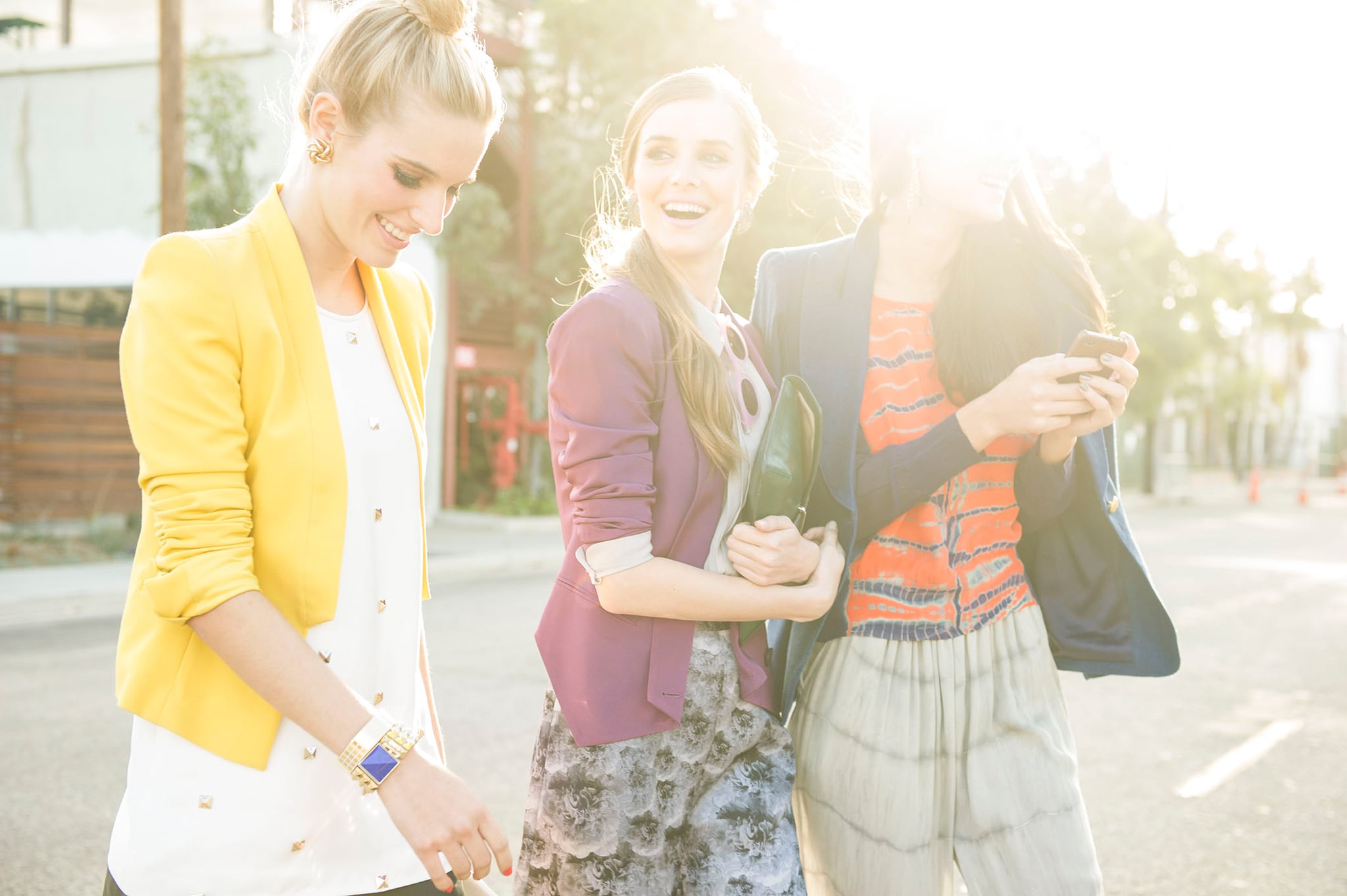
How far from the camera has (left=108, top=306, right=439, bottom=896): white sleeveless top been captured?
1.51m

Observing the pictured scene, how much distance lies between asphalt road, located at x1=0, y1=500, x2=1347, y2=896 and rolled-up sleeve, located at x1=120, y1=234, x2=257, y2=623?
311 centimetres

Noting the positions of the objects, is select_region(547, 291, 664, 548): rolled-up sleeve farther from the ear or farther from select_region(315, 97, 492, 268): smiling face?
the ear

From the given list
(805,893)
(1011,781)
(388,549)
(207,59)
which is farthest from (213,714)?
(207,59)

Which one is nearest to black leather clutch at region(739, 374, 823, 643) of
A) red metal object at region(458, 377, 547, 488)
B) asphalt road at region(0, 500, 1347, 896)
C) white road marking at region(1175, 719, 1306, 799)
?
asphalt road at region(0, 500, 1347, 896)

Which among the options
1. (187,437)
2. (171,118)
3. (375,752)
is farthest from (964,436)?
(171,118)

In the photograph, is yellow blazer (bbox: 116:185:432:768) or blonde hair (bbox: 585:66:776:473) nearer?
yellow blazer (bbox: 116:185:432:768)

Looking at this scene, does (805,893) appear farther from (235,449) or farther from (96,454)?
(96,454)

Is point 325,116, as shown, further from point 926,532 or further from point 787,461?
point 926,532

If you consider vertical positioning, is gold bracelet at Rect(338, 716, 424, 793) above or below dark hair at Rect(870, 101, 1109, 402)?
below

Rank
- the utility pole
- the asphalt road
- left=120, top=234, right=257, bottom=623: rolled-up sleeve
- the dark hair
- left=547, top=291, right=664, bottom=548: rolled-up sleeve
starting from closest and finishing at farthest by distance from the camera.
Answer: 1. left=120, top=234, right=257, bottom=623: rolled-up sleeve
2. left=547, top=291, right=664, bottom=548: rolled-up sleeve
3. the dark hair
4. the asphalt road
5. the utility pole

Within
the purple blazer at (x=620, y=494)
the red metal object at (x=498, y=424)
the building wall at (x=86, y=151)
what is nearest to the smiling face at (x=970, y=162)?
the purple blazer at (x=620, y=494)

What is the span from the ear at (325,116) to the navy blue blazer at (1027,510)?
101 centimetres

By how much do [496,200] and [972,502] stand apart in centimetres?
1601

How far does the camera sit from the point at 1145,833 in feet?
15.2
